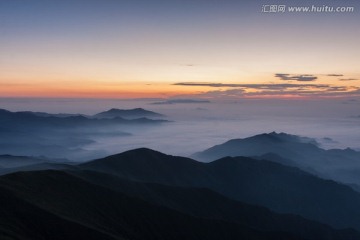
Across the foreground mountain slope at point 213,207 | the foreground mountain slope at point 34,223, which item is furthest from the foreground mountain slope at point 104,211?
the foreground mountain slope at point 213,207

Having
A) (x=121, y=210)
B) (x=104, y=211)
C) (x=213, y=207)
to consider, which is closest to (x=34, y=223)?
(x=104, y=211)

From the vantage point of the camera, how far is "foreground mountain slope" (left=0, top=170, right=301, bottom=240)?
9723 cm

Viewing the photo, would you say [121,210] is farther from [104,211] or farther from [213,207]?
[213,207]

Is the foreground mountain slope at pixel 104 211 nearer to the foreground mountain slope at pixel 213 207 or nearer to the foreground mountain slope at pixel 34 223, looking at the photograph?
the foreground mountain slope at pixel 34 223

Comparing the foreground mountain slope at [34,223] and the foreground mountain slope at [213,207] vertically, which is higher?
the foreground mountain slope at [34,223]

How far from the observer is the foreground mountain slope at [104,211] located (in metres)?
97.2

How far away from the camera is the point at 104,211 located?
114500mm

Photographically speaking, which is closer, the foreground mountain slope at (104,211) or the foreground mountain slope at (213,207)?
the foreground mountain slope at (104,211)

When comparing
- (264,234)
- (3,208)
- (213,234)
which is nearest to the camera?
(3,208)

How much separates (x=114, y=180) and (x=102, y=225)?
4041 cm

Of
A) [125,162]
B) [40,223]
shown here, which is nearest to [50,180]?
[40,223]

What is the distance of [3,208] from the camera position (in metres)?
84.9

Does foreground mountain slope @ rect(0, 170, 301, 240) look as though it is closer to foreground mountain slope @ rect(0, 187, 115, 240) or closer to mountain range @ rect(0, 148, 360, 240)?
mountain range @ rect(0, 148, 360, 240)

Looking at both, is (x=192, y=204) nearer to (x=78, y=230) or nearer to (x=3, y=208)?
(x=78, y=230)
